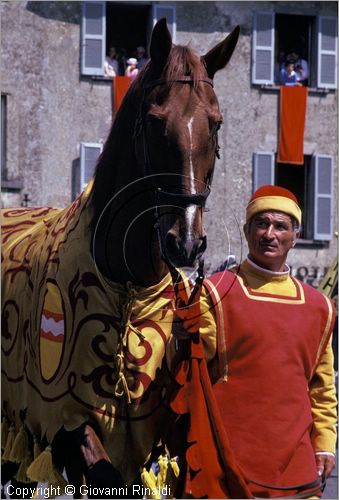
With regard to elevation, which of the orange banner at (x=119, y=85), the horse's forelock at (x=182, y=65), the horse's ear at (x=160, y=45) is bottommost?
the horse's forelock at (x=182, y=65)

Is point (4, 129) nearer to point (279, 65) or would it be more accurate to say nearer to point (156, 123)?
point (279, 65)

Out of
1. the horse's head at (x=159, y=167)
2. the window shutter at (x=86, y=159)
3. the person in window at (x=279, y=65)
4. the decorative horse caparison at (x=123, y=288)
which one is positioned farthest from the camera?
the person in window at (x=279, y=65)

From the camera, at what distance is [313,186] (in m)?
26.0

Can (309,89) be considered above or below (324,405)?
above

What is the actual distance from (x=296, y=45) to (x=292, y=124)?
164 centimetres

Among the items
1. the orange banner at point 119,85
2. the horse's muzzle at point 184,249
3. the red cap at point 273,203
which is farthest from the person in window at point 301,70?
the horse's muzzle at point 184,249

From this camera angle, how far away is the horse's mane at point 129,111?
5.85 m

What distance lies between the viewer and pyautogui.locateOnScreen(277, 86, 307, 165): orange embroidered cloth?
85.6ft

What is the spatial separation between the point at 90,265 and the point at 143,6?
19906 mm

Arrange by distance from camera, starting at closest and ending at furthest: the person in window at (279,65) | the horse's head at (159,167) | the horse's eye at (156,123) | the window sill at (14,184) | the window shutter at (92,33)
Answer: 1. the horse's head at (159,167)
2. the horse's eye at (156,123)
3. the window sill at (14,184)
4. the window shutter at (92,33)
5. the person in window at (279,65)

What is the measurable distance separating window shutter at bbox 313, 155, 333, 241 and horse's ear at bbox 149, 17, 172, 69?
66.1 ft

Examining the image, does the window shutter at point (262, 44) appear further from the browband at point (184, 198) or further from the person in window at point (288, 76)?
the browband at point (184, 198)

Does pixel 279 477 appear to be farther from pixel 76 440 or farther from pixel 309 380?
pixel 76 440

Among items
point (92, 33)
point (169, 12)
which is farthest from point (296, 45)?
point (92, 33)
